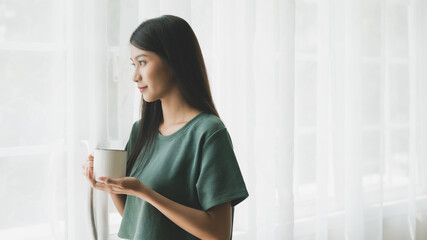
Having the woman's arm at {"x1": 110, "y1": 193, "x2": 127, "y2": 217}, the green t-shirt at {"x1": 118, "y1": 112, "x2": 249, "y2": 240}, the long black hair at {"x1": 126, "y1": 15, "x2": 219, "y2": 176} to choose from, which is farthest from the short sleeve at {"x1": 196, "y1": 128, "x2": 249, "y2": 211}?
the woman's arm at {"x1": 110, "y1": 193, "x2": 127, "y2": 217}

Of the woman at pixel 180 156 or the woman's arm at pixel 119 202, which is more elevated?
the woman at pixel 180 156

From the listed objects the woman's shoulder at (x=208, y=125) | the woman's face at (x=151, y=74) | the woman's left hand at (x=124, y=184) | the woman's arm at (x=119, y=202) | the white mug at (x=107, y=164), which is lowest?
the woman's arm at (x=119, y=202)

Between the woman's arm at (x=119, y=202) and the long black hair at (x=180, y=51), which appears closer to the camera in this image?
the long black hair at (x=180, y=51)

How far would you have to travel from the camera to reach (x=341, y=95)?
1815 mm

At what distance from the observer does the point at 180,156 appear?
3.19ft

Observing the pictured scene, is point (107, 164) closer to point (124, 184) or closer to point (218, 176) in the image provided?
point (124, 184)

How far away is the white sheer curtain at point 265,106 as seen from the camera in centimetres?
115

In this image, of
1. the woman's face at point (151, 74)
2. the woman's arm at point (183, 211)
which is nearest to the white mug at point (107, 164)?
the woman's arm at point (183, 211)

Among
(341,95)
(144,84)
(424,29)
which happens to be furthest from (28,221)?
(424,29)

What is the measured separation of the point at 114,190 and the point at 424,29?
197 cm

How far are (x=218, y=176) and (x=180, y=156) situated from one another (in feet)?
0.35

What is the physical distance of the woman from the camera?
0.92m

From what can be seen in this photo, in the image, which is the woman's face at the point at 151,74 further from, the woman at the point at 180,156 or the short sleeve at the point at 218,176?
the short sleeve at the point at 218,176

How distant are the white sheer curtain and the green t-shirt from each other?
260mm
